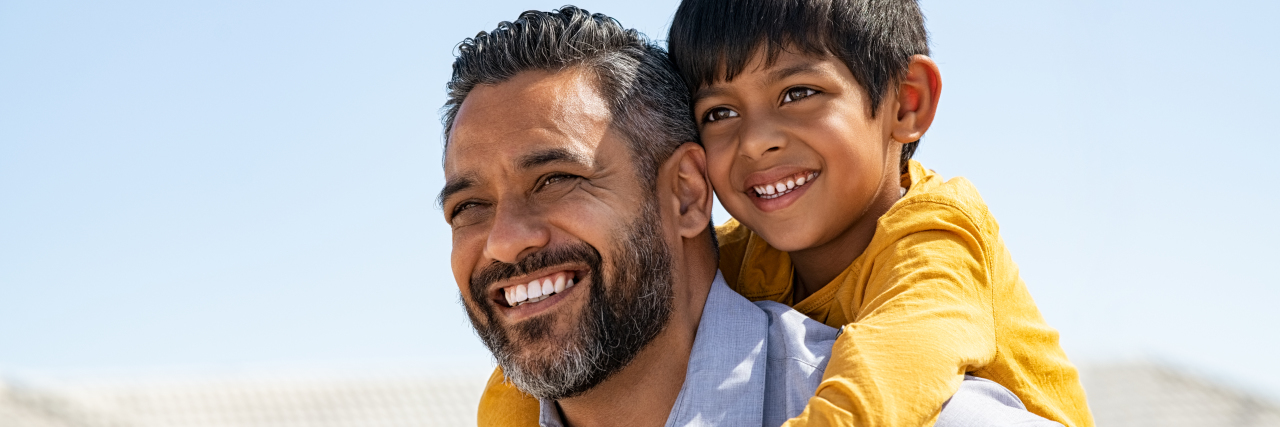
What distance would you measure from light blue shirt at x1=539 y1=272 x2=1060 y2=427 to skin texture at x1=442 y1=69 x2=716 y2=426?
0.13 meters

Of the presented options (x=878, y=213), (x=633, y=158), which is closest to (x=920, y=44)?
(x=878, y=213)

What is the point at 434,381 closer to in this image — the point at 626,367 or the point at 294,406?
the point at 294,406

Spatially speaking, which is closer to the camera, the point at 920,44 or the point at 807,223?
the point at 807,223

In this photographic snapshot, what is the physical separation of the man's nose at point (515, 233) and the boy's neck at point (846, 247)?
0.83 m

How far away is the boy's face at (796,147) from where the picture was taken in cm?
328

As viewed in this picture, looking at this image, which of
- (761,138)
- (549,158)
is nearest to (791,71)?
(761,138)

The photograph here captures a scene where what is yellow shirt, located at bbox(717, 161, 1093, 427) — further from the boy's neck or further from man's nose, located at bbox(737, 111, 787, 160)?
man's nose, located at bbox(737, 111, 787, 160)

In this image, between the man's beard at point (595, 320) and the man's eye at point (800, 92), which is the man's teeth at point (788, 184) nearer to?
the man's eye at point (800, 92)

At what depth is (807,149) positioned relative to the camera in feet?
10.8

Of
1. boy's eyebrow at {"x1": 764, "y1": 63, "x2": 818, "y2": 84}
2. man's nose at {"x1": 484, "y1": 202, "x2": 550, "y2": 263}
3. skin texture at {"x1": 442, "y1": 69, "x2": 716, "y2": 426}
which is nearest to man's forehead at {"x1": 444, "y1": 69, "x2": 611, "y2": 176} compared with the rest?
skin texture at {"x1": 442, "y1": 69, "x2": 716, "y2": 426}

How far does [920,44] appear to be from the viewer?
11.8ft

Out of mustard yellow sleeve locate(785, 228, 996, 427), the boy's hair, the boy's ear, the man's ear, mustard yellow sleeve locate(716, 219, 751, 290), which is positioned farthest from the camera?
mustard yellow sleeve locate(716, 219, 751, 290)

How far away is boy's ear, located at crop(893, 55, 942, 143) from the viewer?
11.6 ft

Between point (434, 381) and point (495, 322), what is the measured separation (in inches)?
978
